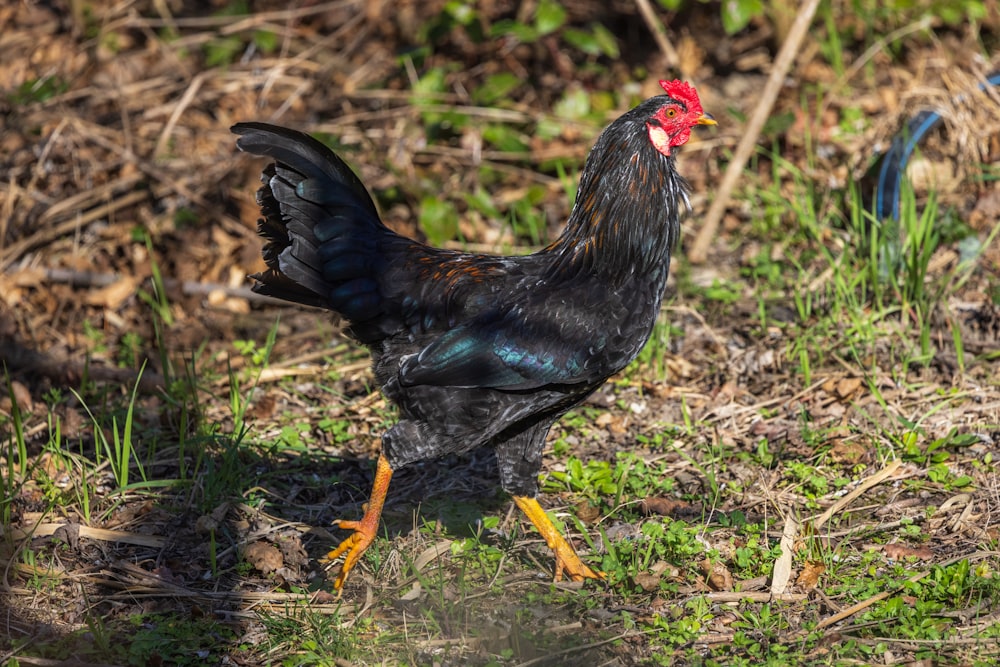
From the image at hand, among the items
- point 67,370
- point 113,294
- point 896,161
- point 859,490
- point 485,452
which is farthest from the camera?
point 113,294

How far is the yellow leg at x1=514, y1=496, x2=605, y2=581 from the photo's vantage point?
4.28 metres

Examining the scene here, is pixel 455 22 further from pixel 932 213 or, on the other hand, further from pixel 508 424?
pixel 508 424

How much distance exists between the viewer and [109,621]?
3.94 meters

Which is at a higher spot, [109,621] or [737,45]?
[737,45]

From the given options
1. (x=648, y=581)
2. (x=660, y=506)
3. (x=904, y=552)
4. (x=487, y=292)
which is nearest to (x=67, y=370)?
(x=487, y=292)

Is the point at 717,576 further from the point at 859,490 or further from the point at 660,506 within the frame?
the point at 859,490

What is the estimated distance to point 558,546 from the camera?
14.2ft

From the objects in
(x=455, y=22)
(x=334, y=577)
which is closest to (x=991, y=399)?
(x=334, y=577)

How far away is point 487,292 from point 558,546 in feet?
3.78

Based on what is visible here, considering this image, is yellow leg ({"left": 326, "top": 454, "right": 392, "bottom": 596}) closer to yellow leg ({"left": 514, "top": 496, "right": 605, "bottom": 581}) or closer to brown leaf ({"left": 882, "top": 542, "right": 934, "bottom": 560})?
yellow leg ({"left": 514, "top": 496, "right": 605, "bottom": 581})

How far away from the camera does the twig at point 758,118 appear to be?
252 inches

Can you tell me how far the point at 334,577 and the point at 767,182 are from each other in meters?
4.73

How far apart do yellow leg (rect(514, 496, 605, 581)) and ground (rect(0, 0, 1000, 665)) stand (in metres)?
0.07

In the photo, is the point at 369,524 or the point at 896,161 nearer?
the point at 369,524
